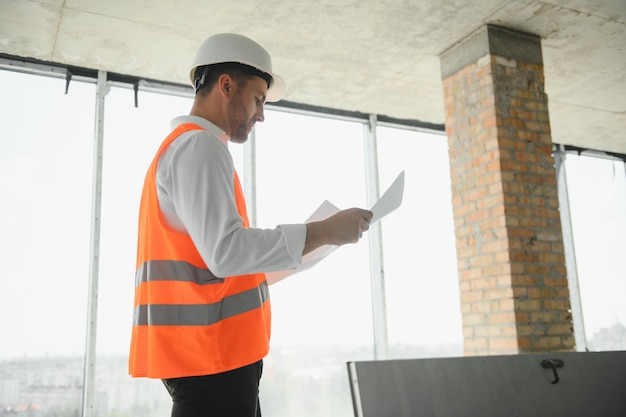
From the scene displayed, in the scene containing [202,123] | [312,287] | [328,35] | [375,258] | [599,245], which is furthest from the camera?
[599,245]

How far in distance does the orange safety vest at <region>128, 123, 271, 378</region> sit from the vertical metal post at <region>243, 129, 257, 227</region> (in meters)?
3.68

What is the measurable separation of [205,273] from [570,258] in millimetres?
6441

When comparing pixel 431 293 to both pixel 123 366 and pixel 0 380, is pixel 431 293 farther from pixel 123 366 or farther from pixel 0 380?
pixel 0 380

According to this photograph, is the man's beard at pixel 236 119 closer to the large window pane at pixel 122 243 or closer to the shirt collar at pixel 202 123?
Answer: the shirt collar at pixel 202 123

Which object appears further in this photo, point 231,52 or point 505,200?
point 505,200

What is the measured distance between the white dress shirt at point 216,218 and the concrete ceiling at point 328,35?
2.79 m

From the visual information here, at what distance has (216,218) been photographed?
1.21 meters

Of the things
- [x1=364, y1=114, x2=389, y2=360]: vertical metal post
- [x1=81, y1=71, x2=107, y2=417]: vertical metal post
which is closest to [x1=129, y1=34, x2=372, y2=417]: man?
[x1=81, y1=71, x2=107, y2=417]: vertical metal post

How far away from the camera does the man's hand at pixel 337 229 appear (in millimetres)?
1292

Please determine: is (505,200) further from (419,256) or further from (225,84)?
(225,84)

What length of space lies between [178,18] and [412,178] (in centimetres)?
286

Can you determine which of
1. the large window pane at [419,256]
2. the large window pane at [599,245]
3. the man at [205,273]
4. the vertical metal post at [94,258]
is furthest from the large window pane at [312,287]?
the man at [205,273]

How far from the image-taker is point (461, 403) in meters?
1.41

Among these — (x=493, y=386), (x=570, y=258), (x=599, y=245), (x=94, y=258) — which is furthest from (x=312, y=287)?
(x=599, y=245)
